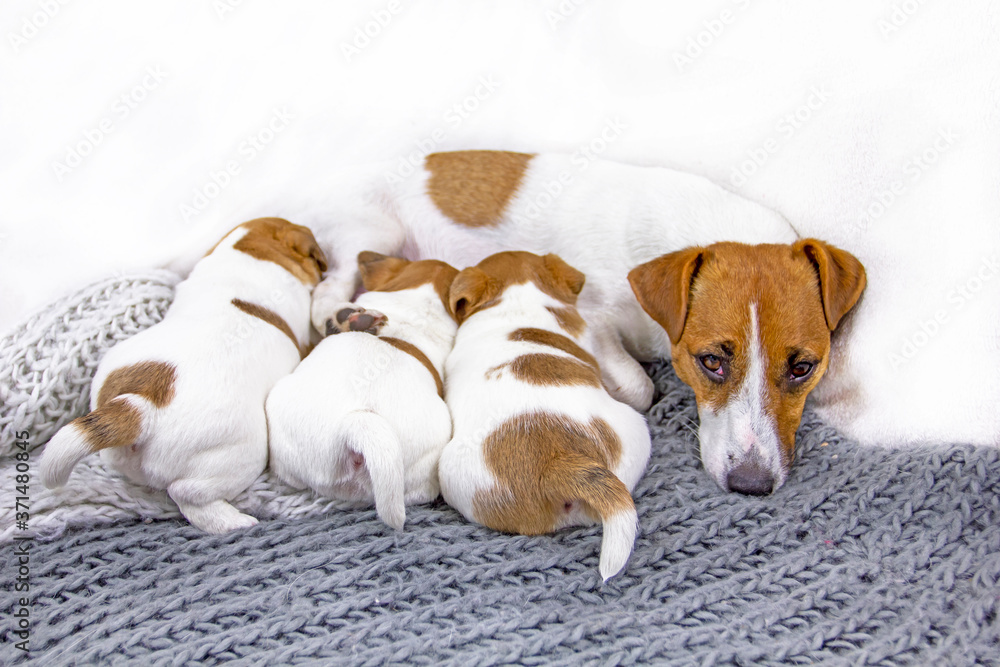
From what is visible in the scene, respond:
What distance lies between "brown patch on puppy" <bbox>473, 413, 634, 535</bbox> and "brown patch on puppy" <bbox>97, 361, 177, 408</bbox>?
0.93 meters

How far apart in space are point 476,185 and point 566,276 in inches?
29.2

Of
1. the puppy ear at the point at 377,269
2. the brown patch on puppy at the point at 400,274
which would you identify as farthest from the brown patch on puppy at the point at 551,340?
the puppy ear at the point at 377,269

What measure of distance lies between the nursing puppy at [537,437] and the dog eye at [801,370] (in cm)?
52

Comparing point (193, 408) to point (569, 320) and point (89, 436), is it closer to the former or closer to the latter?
point (89, 436)

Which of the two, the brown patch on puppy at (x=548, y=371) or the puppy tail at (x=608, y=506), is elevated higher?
the brown patch on puppy at (x=548, y=371)

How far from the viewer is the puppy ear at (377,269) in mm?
3035

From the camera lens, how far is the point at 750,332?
92.7 inches

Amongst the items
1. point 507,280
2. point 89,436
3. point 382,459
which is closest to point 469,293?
point 507,280

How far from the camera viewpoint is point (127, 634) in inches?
71.6

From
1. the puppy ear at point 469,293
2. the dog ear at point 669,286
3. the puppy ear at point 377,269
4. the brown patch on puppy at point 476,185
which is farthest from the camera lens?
the brown patch on puppy at point 476,185

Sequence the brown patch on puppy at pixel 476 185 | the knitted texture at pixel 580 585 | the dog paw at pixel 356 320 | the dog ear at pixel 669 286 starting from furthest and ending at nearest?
the brown patch on puppy at pixel 476 185, the dog paw at pixel 356 320, the dog ear at pixel 669 286, the knitted texture at pixel 580 585

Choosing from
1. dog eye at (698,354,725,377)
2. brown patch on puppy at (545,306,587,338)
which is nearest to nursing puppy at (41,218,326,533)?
Answer: brown patch on puppy at (545,306,587,338)

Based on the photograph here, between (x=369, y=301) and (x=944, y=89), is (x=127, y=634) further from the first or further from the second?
(x=944, y=89)

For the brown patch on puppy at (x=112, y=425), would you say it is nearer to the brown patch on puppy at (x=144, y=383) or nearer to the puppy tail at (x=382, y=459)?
the brown patch on puppy at (x=144, y=383)
